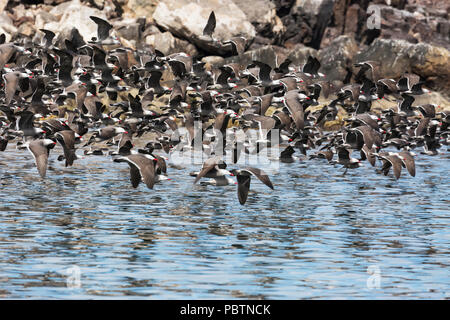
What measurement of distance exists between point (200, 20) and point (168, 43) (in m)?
3.24

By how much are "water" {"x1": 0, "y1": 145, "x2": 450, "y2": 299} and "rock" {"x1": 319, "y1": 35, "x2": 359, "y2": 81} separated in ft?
104

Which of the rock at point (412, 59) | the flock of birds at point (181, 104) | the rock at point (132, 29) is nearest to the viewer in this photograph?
the flock of birds at point (181, 104)

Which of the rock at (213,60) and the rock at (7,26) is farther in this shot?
the rock at (7,26)

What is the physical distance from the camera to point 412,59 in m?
59.0

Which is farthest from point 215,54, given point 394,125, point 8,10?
point 394,125

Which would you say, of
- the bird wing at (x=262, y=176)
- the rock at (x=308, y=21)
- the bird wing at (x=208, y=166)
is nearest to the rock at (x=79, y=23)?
the rock at (x=308, y=21)

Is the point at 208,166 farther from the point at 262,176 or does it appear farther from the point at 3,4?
the point at 3,4

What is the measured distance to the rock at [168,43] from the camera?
66500 millimetres

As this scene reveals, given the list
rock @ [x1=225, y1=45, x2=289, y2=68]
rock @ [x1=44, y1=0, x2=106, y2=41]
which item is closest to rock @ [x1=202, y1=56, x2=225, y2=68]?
rock @ [x1=225, y1=45, x2=289, y2=68]

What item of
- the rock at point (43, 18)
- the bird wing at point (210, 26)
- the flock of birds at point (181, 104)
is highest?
the rock at point (43, 18)

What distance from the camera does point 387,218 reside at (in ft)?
71.5

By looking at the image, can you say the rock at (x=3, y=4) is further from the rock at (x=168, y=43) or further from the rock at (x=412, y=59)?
the rock at (x=412, y=59)

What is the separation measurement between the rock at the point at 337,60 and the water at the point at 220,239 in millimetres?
31849
